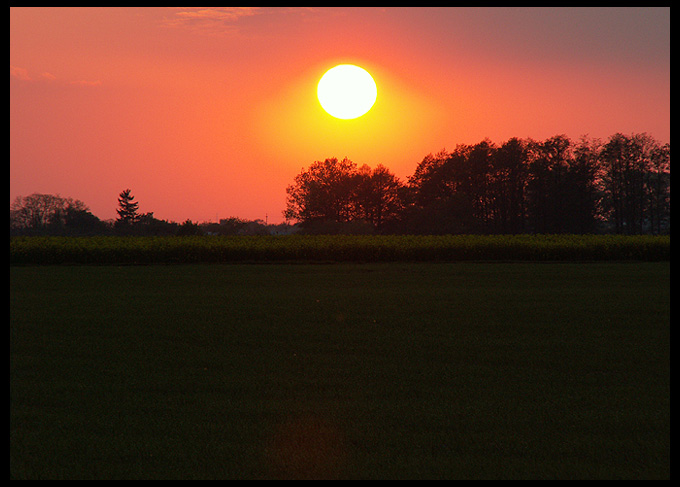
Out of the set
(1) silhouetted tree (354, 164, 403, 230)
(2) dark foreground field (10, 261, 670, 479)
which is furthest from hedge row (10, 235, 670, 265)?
(1) silhouetted tree (354, 164, 403, 230)

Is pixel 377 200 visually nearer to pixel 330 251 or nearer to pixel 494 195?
pixel 494 195

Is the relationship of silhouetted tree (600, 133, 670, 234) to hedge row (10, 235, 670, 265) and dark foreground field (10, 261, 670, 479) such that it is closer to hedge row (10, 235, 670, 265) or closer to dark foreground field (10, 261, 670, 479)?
hedge row (10, 235, 670, 265)

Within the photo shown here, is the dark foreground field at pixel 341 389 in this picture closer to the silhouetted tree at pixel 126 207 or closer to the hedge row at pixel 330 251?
the hedge row at pixel 330 251

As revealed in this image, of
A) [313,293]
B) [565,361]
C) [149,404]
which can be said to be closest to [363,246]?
[313,293]

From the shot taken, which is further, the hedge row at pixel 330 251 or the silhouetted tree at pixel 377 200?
the silhouetted tree at pixel 377 200

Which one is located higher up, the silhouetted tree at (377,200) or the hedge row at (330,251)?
the silhouetted tree at (377,200)

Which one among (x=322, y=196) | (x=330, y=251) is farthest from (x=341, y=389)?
(x=322, y=196)

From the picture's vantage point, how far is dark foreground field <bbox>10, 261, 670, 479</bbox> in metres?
4.41

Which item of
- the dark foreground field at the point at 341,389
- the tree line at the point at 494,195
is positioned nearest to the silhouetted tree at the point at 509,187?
the tree line at the point at 494,195

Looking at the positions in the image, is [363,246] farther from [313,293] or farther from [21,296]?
[21,296]

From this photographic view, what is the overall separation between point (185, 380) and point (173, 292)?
31.4 feet

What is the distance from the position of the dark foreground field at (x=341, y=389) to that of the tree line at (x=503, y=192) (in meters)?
54.6

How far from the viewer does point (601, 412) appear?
215 inches

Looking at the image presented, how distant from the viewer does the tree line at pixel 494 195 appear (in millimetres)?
68312
